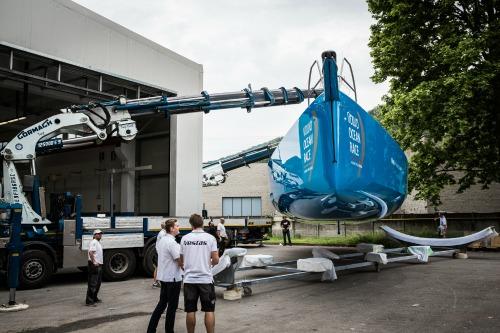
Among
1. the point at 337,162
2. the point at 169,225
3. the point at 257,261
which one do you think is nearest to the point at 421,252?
the point at 257,261

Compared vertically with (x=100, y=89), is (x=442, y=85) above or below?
above

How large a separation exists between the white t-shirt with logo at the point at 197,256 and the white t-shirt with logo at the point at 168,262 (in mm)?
379

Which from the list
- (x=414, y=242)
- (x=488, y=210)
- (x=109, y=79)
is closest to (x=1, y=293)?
(x=109, y=79)

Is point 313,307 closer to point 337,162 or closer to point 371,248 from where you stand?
point 337,162

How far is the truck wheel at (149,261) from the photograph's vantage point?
438 inches

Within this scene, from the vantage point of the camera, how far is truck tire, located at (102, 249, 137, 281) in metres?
10.5

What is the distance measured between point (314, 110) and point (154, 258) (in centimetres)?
595

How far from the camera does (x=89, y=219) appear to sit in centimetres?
1038

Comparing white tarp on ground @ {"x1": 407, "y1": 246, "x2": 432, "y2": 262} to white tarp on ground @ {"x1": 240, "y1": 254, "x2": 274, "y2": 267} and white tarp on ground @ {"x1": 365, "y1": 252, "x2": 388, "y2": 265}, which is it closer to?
white tarp on ground @ {"x1": 365, "y1": 252, "x2": 388, "y2": 265}

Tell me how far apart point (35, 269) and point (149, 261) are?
266 centimetres

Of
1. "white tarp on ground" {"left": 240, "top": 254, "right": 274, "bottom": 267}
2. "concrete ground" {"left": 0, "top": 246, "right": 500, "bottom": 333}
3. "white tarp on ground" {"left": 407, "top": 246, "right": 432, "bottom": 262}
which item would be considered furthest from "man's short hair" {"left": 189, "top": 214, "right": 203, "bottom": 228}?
"white tarp on ground" {"left": 407, "top": 246, "right": 432, "bottom": 262}

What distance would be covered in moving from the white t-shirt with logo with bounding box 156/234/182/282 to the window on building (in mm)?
28661

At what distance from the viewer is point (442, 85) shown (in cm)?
1540

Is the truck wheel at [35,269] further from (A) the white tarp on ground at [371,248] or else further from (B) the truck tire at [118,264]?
(A) the white tarp on ground at [371,248]
